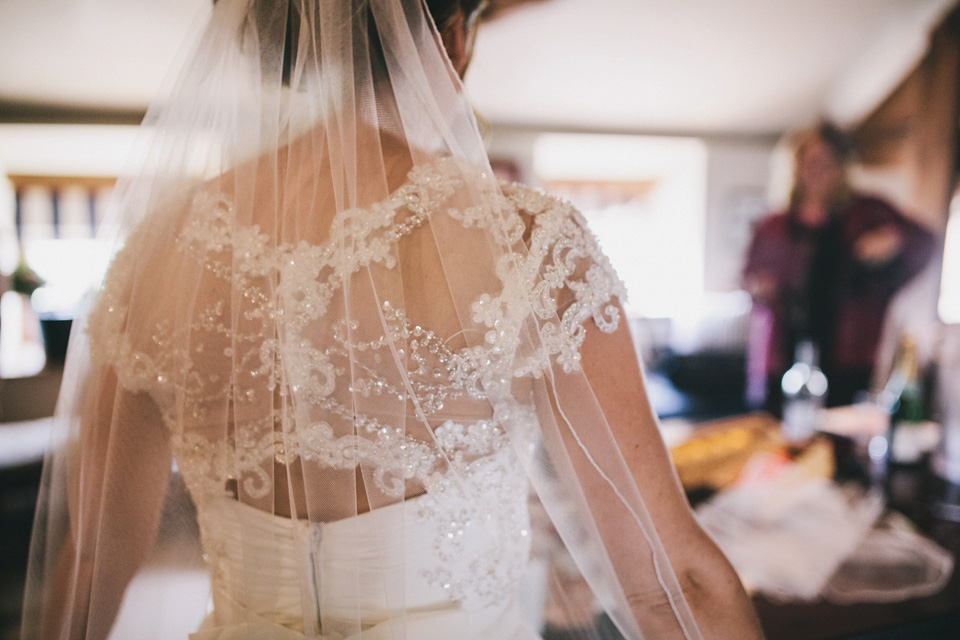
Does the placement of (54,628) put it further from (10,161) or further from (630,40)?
(10,161)

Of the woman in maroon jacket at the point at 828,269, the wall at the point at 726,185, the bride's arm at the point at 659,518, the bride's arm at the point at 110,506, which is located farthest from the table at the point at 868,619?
the wall at the point at 726,185

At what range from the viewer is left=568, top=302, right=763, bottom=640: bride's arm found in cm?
51

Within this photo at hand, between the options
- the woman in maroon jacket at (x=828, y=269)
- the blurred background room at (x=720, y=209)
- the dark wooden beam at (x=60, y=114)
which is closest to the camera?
the blurred background room at (x=720, y=209)

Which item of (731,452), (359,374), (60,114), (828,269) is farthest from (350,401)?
(60,114)

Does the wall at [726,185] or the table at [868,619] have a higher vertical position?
the wall at [726,185]

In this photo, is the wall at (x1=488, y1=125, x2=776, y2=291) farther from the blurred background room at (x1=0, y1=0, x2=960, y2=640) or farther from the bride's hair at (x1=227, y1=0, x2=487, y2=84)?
the bride's hair at (x1=227, y1=0, x2=487, y2=84)

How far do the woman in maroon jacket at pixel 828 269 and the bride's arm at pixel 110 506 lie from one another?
2649 millimetres

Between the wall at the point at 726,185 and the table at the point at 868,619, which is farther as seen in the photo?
the wall at the point at 726,185

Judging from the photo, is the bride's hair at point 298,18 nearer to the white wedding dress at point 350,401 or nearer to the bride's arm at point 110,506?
the white wedding dress at point 350,401

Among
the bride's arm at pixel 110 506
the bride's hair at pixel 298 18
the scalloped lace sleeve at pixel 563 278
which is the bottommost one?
the bride's arm at pixel 110 506

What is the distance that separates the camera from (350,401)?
0.49m

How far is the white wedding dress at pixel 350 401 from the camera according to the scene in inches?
18.6

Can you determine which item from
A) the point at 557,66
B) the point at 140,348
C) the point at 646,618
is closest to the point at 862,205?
the point at 557,66

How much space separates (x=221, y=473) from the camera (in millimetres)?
539
